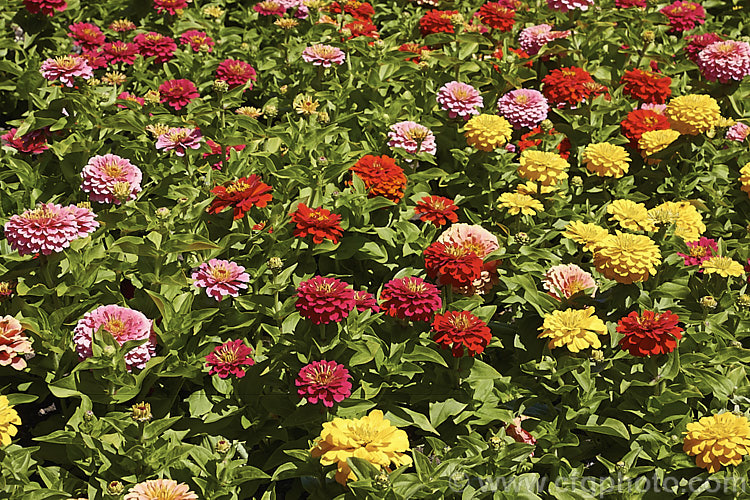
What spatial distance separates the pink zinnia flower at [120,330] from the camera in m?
2.46

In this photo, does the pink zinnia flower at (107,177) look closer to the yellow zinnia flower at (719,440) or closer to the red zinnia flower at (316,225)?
the red zinnia flower at (316,225)

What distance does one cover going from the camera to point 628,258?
261 cm

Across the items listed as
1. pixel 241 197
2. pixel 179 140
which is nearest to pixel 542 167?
pixel 241 197

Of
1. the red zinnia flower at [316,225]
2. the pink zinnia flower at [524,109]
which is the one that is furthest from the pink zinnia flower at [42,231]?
the pink zinnia flower at [524,109]

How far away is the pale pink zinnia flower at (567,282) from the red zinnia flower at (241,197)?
987 millimetres

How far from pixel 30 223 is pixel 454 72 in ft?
6.87

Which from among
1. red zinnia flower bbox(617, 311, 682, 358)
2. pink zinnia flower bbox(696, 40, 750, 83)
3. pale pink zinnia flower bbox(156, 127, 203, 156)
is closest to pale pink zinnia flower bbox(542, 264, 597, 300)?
red zinnia flower bbox(617, 311, 682, 358)

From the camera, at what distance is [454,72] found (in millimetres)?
3893

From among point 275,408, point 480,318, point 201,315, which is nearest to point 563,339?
point 480,318

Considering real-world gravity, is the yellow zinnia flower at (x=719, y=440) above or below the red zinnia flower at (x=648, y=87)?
below

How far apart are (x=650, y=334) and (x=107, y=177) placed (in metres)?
1.84

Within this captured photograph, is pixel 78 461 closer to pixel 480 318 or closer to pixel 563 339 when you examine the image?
pixel 480 318

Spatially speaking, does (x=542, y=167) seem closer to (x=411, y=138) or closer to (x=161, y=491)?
(x=411, y=138)

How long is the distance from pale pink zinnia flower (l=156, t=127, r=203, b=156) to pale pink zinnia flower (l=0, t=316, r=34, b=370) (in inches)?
39.7
